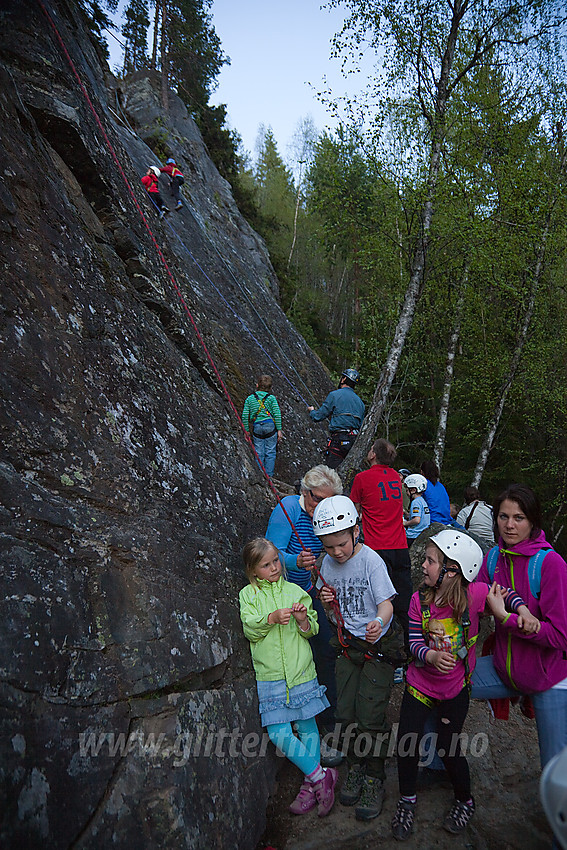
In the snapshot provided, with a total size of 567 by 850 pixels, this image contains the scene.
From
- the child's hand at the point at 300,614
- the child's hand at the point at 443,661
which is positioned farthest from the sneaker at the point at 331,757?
the child's hand at the point at 443,661

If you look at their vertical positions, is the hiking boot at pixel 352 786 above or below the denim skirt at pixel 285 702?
below

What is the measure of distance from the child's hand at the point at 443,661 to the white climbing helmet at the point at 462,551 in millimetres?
530

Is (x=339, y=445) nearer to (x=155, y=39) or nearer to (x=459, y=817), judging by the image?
(x=459, y=817)

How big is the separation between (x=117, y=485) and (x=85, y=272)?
2.22 m

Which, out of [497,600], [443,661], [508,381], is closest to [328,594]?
[443,661]

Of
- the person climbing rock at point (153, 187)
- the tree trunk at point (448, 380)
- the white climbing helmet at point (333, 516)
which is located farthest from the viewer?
the tree trunk at point (448, 380)

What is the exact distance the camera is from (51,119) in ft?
18.6

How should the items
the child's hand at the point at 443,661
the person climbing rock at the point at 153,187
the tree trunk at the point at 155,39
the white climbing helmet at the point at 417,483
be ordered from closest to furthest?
the child's hand at the point at 443,661
the white climbing helmet at the point at 417,483
the person climbing rock at the point at 153,187
the tree trunk at the point at 155,39

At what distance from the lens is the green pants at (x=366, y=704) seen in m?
3.66

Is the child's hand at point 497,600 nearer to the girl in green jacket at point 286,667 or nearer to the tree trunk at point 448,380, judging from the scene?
the girl in green jacket at point 286,667

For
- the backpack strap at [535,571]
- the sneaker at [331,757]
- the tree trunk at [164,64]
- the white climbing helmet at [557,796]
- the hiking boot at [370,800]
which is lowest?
the sneaker at [331,757]

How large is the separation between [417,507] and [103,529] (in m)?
4.67

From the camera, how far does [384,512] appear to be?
5125 mm

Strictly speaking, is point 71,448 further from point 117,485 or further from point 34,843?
point 34,843
